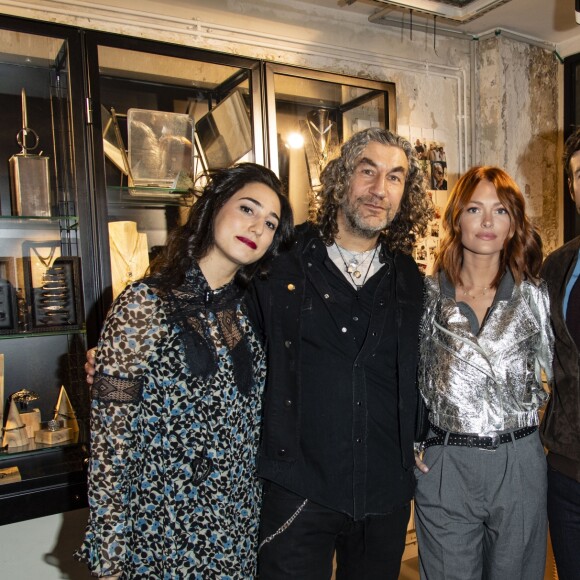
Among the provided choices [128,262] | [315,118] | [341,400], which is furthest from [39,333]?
[315,118]

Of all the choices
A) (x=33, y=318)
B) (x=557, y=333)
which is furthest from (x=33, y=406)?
(x=557, y=333)

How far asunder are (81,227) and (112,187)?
24 centimetres

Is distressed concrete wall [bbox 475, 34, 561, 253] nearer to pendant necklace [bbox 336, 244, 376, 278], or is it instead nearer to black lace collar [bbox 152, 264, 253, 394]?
pendant necklace [bbox 336, 244, 376, 278]

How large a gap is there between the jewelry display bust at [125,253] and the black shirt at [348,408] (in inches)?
31.2

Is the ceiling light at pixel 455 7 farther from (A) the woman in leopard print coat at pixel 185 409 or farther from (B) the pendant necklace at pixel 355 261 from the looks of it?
(A) the woman in leopard print coat at pixel 185 409

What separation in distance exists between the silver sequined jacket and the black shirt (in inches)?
6.4

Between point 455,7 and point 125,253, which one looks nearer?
point 125,253

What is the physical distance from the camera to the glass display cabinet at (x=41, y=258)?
1.96 meters

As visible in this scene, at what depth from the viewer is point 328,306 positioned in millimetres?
1730

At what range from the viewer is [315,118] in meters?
2.64

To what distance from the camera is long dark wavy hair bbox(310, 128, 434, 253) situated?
1935 millimetres

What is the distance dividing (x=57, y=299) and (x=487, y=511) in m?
1.66

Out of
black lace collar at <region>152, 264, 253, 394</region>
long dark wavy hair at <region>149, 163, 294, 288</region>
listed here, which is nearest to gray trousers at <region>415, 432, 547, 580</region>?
black lace collar at <region>152, 264, 253, 394</region>

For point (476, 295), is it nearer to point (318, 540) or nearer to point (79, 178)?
point (318, 540)
